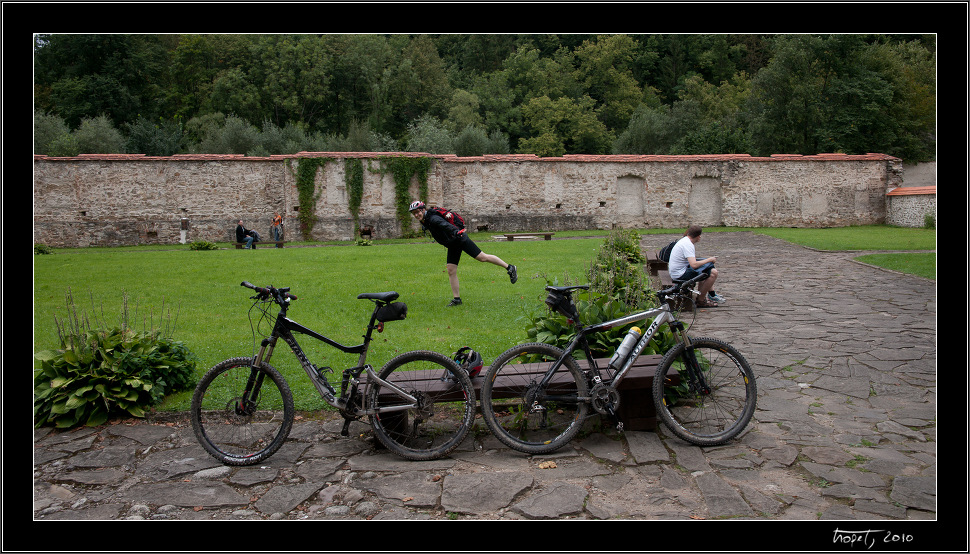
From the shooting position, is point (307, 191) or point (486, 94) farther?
point (486, 94)

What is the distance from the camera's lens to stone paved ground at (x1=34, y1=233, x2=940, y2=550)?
3.51 m

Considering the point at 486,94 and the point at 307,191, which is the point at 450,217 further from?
the point at 486,94

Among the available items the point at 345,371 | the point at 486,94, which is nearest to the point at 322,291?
the point at 345,371

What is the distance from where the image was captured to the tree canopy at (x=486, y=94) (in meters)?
39.6

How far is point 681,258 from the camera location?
9.03m

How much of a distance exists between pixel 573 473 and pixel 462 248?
5.91 meters

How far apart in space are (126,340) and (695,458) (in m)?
4.73

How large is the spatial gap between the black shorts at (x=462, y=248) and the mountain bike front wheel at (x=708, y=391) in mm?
4949

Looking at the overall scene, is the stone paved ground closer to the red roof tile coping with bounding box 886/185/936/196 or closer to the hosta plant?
the hosta plant

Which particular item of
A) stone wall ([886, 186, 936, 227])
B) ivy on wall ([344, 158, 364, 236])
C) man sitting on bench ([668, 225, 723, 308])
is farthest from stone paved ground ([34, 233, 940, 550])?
stone wall ([886, 186, 936, 227])

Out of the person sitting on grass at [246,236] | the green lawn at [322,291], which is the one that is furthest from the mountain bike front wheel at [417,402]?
the person sitting on grass at [246,236]

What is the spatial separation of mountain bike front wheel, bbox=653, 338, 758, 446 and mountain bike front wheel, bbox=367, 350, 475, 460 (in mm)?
1374

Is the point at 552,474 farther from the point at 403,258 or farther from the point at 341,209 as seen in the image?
the point at 341,209

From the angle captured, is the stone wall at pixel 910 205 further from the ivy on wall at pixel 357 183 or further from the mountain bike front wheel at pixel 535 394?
the mountain bike front wheel at pixel 535 394
